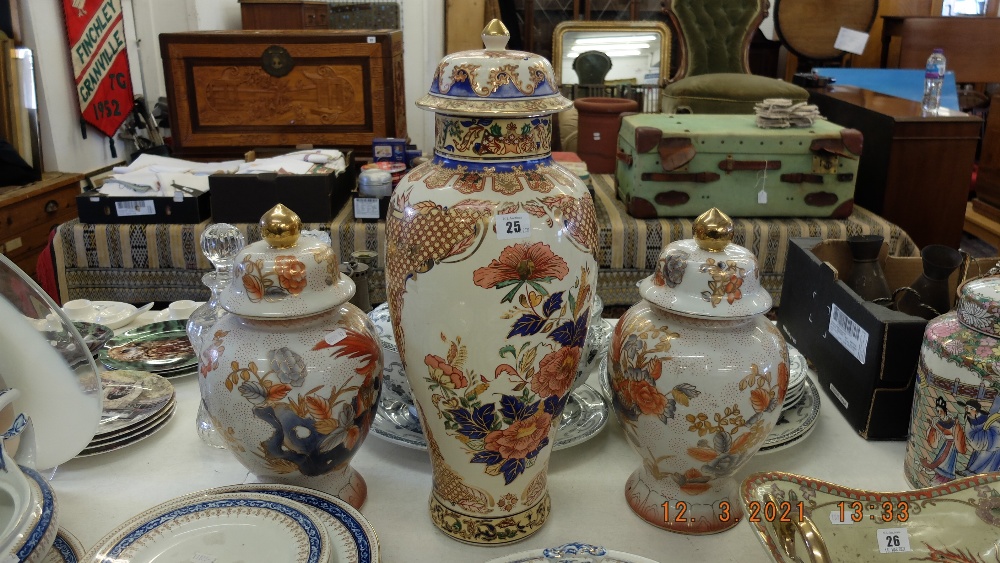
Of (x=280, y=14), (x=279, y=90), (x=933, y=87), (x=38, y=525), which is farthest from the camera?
(x=280, y=14)

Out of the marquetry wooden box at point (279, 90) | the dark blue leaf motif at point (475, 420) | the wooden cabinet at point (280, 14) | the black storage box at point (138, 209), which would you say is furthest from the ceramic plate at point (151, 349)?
the wooden cabinet at point (280, 14)

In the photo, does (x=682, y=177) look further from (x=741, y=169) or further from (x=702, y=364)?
(x=702, y=364)

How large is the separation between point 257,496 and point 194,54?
2318 mm

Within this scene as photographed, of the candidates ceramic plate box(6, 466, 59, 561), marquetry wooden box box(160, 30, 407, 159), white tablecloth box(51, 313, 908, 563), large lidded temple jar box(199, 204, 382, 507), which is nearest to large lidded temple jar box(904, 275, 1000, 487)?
white tablecloth box(51, 313, 908, 563)

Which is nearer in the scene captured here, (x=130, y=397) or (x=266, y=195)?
(x=130, y=397)

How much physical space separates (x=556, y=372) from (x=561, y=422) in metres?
0.29

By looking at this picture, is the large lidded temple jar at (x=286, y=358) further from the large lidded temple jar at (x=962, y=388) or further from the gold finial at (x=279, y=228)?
the large lidded temple jar at (x=962, y=388)

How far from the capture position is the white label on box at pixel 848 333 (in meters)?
1.11

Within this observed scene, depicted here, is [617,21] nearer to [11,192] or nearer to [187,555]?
[11,192]

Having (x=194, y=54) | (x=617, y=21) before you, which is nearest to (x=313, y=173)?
(x=194, y=54)

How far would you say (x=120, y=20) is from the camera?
3684 millimetres

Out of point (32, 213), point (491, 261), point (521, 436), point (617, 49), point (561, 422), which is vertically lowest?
point (32, 213)

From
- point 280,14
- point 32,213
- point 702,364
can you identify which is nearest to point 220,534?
point 702,364

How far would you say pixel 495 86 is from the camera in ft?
2.67
